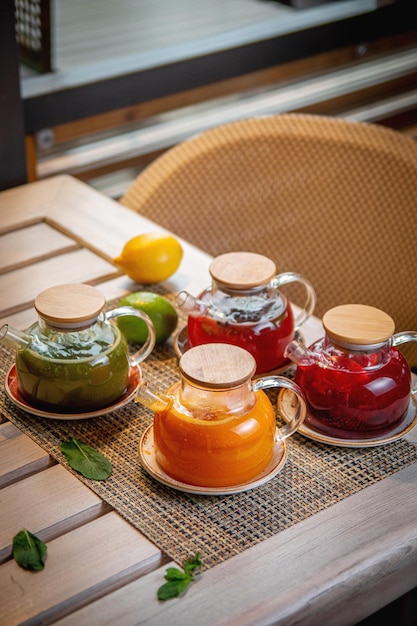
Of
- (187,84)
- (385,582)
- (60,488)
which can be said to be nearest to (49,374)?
(60,488)

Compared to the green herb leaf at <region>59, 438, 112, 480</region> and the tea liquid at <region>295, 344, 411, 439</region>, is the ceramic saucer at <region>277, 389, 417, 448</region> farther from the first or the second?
the green herb leaf at <region>59, 438, 112, 480</region>

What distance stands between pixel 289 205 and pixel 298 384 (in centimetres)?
83

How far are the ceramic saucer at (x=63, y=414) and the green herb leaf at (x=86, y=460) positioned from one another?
0.14 feet

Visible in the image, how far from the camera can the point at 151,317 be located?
1.22m

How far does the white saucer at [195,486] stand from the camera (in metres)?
0.95

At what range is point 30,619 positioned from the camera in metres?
0.82

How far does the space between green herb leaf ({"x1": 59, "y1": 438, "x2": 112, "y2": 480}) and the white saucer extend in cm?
4

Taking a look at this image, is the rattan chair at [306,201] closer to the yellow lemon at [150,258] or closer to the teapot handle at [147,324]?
the yellow lemon at [150,258]

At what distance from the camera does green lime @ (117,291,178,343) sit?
1218mm

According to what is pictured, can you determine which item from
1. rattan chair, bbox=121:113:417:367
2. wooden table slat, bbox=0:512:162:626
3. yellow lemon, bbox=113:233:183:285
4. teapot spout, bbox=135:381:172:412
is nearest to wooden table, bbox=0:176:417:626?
wooden table slat, bbox=0:512:162:626

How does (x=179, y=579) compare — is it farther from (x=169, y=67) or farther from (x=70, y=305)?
(x=169, y=67)

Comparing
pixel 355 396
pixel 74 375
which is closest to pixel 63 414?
pixel 74 375

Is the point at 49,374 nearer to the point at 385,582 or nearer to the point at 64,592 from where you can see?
the point at 64,592

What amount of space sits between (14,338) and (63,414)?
0.35 feet
